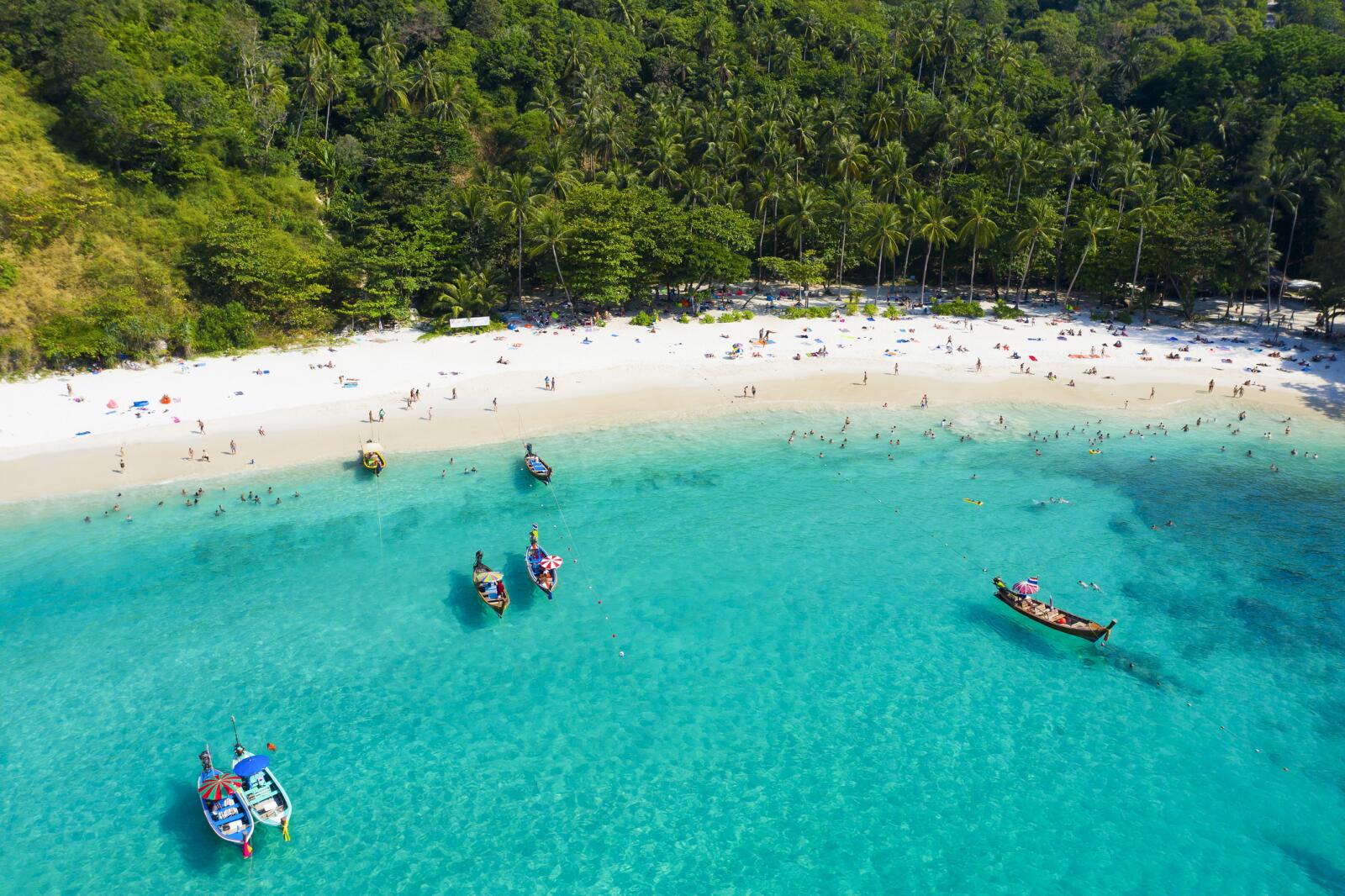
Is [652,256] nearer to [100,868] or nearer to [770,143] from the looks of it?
[770,143]

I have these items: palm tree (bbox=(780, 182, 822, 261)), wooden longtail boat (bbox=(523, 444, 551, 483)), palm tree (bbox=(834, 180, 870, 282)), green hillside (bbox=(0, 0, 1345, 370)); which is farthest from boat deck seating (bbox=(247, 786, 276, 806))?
palm tree (bbox=(834, 180, 870, 282))

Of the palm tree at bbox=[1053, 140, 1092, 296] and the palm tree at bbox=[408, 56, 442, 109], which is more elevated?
the palm tree at bbox=[408, 56, 442, 109]

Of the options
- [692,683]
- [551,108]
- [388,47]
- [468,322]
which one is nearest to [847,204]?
[551,108]

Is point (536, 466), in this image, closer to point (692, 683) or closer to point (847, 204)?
point (692, 683)

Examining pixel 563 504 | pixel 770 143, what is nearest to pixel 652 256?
pixel 770 143

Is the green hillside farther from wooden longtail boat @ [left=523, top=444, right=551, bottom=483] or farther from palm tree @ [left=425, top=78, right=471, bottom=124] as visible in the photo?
wooden longtail boat @ [left=523, top=444, right=551, bottom=483]

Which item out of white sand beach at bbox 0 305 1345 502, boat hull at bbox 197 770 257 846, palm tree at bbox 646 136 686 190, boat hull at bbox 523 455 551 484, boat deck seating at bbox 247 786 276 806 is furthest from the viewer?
palm tree at bbox 646 136 686 190
